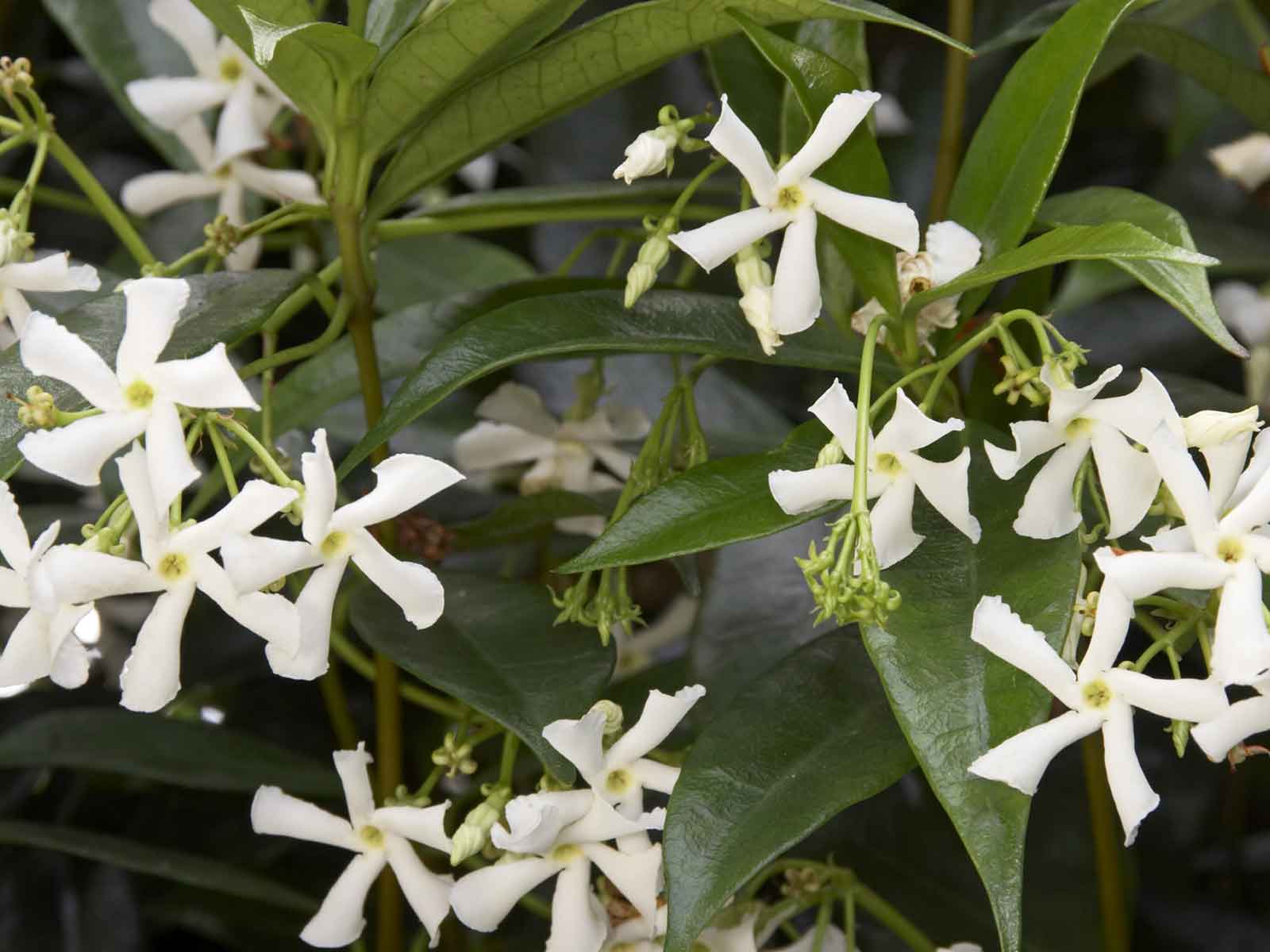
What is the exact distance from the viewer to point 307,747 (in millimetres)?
1060

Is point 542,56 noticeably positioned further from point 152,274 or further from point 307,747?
point 307,747

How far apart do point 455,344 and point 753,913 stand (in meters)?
0.30

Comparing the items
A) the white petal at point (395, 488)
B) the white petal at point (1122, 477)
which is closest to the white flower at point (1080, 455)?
the white petal at point (1122, 477)

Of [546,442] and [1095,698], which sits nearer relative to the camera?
[1095,698]

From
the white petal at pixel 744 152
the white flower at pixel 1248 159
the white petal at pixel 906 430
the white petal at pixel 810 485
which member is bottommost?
the white petal at pixel 810 485

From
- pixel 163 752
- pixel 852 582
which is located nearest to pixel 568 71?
pixel 852 582

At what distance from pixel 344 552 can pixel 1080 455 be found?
287 millimetres

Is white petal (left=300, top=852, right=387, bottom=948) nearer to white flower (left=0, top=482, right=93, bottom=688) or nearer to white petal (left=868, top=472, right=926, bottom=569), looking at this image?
white flower (left=0, top=482, right=93, bottom=688)

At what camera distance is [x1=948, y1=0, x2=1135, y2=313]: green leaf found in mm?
605

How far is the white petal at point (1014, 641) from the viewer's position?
508mm

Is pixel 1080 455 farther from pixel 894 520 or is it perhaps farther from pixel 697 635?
pixel 697 635

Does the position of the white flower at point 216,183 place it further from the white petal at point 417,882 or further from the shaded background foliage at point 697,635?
the white petal at point 417,882

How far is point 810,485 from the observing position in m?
0.53

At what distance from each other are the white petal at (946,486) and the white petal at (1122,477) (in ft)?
0.16
